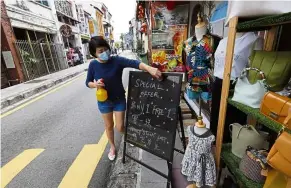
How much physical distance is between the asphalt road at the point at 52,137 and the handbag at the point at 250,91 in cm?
211

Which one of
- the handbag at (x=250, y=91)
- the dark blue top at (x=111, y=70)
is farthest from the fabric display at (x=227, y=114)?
the dark blue top at (x=111, y=70)

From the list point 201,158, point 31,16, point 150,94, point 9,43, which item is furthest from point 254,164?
point 31,16

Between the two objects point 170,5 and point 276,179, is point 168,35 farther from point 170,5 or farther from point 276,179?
point 276,179

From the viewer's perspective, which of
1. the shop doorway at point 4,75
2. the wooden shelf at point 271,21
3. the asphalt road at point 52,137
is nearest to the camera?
the wooden shelf at point 271,21

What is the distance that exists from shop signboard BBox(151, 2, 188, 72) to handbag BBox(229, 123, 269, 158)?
2860 mm

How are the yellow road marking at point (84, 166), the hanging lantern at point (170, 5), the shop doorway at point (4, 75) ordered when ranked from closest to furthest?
the yellow road marking at point (84, 166)
the hanging lantern at point (170, 5)
the shop doorway at point (4, 75)

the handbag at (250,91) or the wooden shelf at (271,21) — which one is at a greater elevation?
the wooden shelf at (271,21)

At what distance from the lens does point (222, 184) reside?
2148 mm

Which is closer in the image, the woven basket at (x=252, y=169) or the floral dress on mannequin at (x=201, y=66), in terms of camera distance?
the woven basket at (x=252, y=169)

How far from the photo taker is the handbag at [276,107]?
3.91 ft

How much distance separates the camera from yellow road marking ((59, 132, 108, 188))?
2.60m

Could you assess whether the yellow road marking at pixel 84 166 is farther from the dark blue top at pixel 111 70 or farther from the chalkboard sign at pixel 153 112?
the dark blue top at pixel 111 70

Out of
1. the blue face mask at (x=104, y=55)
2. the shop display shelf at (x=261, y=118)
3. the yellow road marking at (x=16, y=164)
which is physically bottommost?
the yellow road marking at (x=16, y=164)

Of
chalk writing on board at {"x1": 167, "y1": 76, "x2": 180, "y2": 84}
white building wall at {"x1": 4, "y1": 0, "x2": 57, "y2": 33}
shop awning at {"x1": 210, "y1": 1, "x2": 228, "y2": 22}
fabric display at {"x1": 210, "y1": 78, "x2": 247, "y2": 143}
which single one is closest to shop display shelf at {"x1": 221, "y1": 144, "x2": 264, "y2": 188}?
fabric display at {"x1": 210, "y1": 78, "x2": 247, "y2": 143}
